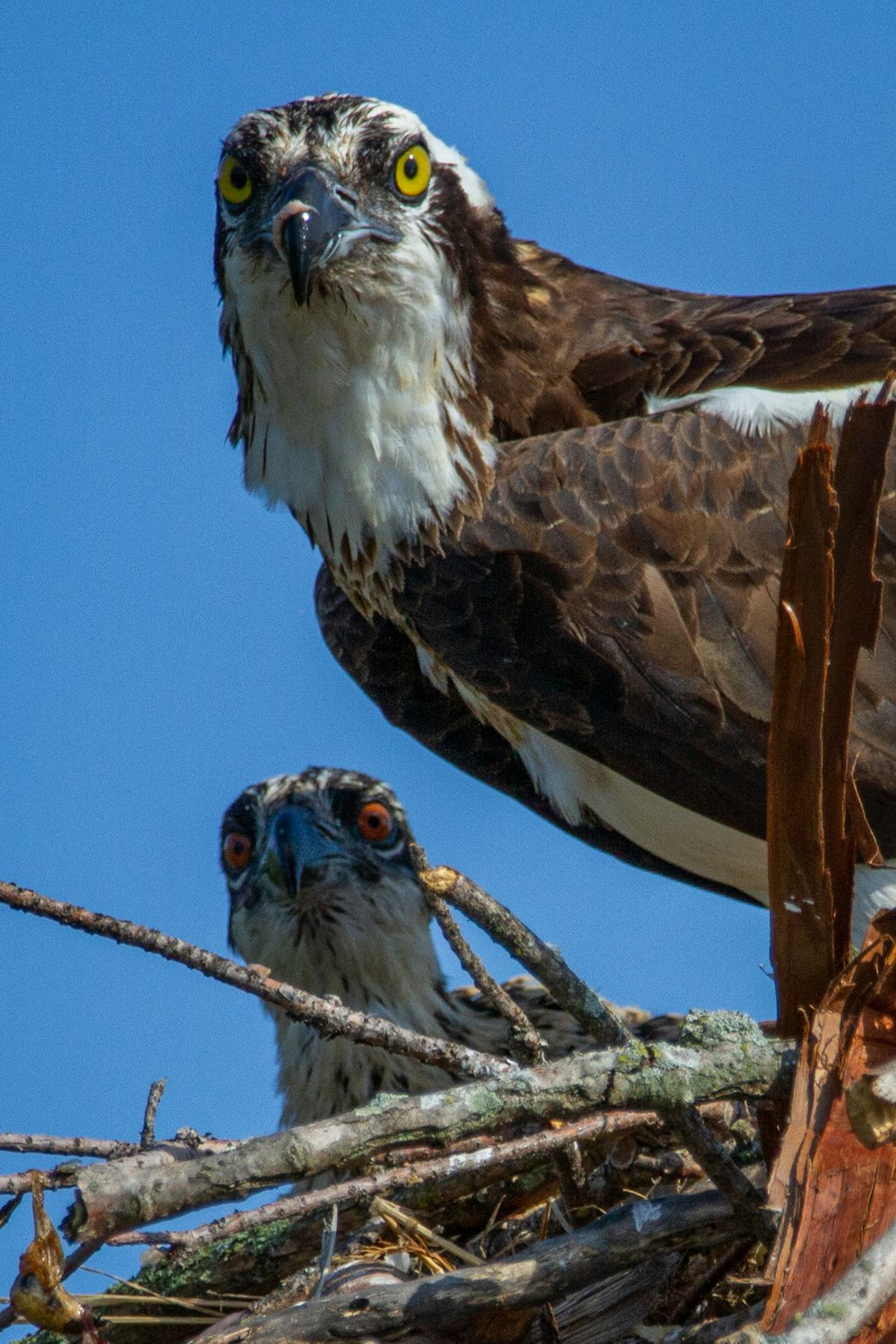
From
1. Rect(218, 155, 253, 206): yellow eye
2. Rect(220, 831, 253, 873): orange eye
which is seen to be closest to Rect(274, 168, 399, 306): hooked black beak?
Rect(218, 155, 253, 206): yellow eye

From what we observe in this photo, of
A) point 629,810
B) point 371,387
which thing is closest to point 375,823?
point 629,810

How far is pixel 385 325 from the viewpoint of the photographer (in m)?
5.00

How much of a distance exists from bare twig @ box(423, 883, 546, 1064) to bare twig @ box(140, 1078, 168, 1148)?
0.79 metres

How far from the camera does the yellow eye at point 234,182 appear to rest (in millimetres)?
5055

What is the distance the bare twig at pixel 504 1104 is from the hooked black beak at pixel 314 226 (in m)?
2.34

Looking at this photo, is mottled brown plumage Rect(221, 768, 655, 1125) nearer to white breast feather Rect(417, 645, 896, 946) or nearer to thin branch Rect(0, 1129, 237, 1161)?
→ white breast feather Rect(417, 645, 896, 946)

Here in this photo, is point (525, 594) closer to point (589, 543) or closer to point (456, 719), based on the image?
point (589, 543)

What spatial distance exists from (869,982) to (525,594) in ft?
5.96

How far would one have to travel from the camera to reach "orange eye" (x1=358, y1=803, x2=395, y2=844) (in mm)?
6473

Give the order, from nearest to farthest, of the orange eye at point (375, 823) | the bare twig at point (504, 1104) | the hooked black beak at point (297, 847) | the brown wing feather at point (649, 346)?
the bare twig at point (504, 1104)
the brown wing feather at point (649, 346)
the hooked black beak at point (297, 847)
the orange eye at point (375, 823)

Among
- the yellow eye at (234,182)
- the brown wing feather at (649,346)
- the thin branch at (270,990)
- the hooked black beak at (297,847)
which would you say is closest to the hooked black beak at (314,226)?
the yellow eye at (234,182)

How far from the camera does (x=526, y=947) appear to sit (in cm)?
338

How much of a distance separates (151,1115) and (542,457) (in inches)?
81.9

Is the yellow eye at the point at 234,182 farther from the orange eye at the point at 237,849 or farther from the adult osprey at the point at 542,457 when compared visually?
the orange eye at the point at 237,849
